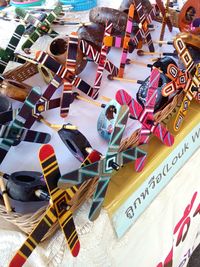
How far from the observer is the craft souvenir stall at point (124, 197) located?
57cm

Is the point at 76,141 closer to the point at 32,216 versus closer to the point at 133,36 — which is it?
the point at 32,216

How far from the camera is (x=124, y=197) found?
2.03ft

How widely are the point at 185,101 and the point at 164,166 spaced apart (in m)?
0.16

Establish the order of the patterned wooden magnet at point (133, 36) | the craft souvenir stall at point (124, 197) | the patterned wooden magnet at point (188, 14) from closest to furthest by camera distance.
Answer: the craft souvenir stall at point (124, 197)
the patterned wooden magnet at point (133, 36)
the patterned wooden magnet at point (188, 14)

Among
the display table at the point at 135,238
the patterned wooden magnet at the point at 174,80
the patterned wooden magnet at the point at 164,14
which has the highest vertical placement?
the patterned wooden magnet at the point at 164,14

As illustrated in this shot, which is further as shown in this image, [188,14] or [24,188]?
[188,14]

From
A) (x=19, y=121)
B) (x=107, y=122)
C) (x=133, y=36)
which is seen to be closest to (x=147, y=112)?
(x=107, y=122)

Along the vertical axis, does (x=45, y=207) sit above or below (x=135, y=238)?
above

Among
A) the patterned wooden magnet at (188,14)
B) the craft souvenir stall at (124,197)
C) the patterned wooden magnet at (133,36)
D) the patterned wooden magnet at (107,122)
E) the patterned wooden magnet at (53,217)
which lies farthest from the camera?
the patterned wooden magnet at (188,14)

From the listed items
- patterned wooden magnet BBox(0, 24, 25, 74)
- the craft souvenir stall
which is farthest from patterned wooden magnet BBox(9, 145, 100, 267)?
patterned wooden magnet BBox(0, 24, 25, 74)

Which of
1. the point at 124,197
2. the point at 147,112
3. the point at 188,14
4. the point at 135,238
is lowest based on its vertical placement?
the point at 135,238

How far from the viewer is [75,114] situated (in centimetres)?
79

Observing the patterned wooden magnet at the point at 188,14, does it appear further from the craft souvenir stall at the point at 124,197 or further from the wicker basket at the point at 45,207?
the wicker basket at the point at 45,207

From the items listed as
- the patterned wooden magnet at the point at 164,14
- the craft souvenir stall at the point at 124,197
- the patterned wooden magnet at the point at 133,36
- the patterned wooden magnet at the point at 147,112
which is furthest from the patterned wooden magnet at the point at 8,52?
the patterned wooden magnet at the point at 164,14
